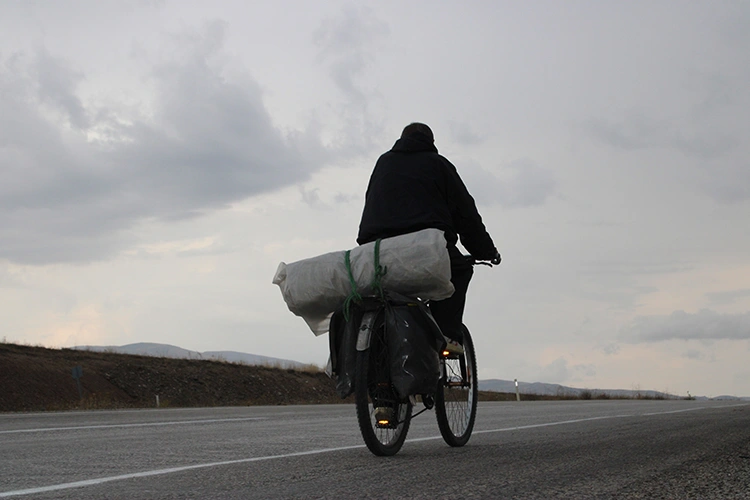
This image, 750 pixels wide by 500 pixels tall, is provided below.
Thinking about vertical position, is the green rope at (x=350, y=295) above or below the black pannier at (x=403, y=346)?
above

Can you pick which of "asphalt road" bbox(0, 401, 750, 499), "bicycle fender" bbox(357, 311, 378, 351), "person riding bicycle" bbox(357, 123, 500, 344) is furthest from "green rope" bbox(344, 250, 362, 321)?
"asphalt road" bbox(0, 401, 750, 499)

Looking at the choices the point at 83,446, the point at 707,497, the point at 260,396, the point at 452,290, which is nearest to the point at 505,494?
the point at 707,497

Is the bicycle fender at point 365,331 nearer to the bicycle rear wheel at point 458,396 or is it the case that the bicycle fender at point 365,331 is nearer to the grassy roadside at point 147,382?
the bicycle rear wheel at point 458,396

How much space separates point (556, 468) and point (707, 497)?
115 cm

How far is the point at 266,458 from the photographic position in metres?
5.62

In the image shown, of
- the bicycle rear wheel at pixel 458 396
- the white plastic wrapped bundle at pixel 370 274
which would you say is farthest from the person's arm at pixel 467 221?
the bicycle rear wheel at pixel 458 396

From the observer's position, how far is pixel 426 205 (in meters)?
6.12

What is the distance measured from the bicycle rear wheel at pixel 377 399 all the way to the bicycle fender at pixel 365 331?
0.04 metres

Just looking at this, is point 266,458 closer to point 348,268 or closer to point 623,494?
point 348,268

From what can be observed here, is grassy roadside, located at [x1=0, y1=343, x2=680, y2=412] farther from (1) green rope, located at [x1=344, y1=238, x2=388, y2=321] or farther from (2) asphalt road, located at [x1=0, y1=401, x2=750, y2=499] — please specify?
(1) green rope, located at [x1=344, y1=238, x2=388, y2=321]

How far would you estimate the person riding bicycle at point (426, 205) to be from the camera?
6086mm

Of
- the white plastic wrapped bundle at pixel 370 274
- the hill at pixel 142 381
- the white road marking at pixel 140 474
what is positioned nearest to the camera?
the white road marking at pixel 140 474

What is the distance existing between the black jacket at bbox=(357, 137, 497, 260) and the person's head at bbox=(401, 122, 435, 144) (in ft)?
0.12

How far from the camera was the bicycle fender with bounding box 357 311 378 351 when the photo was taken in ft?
18.4
